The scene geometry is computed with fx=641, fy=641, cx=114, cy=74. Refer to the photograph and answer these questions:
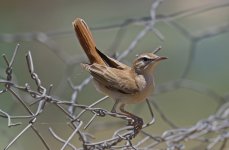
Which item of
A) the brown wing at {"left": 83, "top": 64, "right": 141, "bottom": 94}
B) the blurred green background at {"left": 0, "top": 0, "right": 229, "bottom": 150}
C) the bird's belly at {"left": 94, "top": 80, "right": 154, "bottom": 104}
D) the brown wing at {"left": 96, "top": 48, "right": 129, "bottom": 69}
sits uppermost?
the blurred green background at {"left": 0, "top": 0, "right": 229, "bottom": 150}

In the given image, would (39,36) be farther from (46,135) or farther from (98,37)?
(98,37)

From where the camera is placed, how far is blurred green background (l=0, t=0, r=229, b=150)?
2.98 metres

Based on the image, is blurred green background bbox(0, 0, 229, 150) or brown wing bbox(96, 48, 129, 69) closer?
brown wing bbox(96, 48, 129, 69)

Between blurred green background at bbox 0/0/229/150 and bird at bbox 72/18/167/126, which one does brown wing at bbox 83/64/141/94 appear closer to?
bird at bbox 72/18/167/126

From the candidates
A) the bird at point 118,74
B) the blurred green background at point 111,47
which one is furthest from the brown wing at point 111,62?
the blurred green background at point 111,47

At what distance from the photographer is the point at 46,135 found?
2594 mm

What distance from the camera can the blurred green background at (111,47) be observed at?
9.77ft

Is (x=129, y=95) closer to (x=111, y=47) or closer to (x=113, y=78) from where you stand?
(x=113, y=78)

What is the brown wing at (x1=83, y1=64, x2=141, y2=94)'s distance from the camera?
1.28 m

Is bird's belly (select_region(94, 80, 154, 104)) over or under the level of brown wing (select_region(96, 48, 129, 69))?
under

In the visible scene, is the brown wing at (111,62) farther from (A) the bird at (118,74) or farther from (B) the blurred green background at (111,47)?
(B) the blurred green background at (111,47)

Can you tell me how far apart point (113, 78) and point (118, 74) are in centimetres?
1

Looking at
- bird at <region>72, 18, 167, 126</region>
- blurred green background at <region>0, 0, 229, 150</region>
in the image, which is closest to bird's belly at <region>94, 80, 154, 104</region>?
bird at <region>72, 18, 167, 126</region>

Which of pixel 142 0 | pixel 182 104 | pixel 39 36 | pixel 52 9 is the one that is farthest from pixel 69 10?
pixel 39 36
